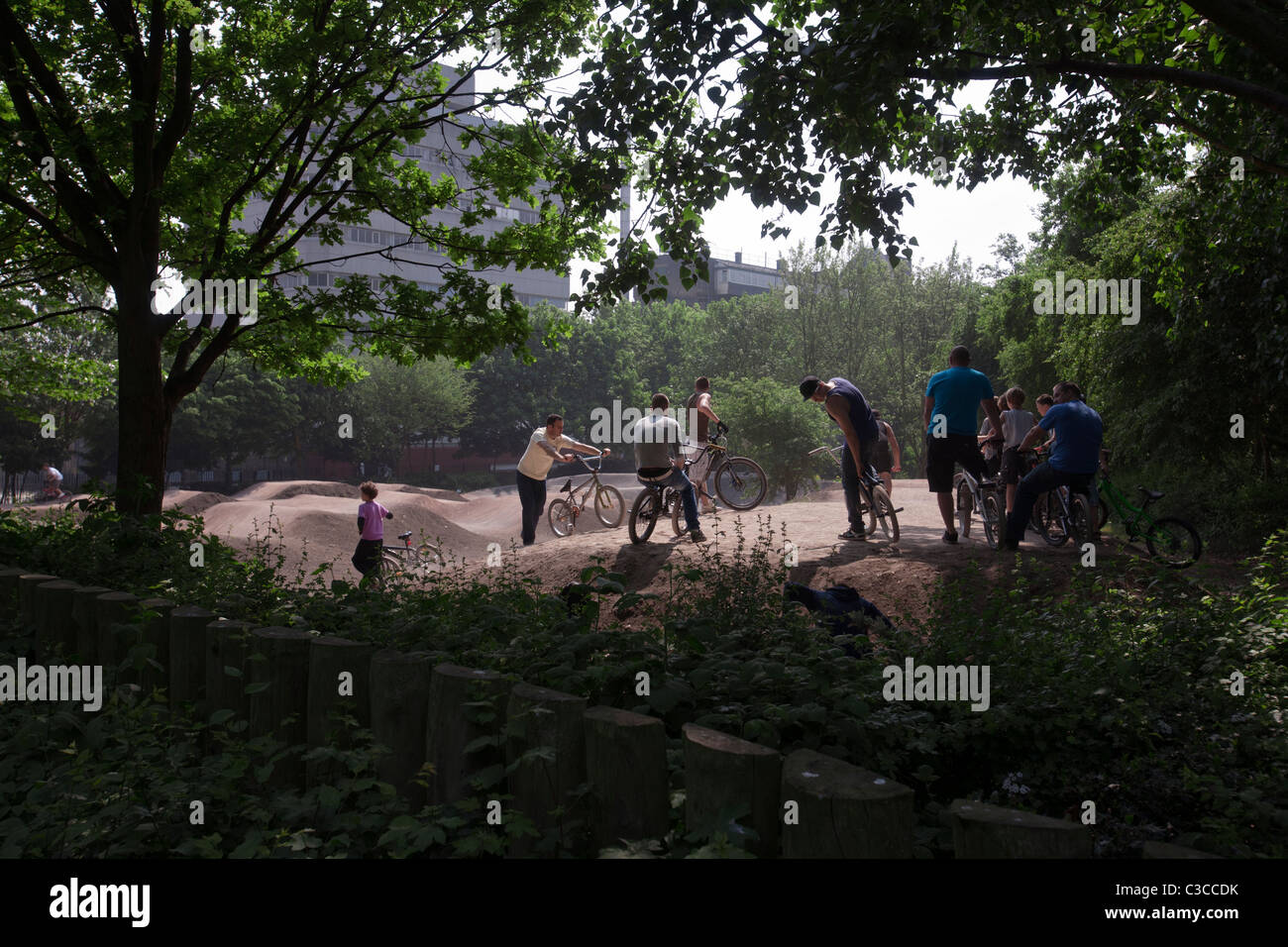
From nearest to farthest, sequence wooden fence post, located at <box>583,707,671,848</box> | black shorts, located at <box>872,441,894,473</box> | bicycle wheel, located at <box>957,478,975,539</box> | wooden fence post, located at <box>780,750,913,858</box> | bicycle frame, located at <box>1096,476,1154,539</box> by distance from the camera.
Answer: wooden fence post, located at <box>780,750,913,858</box>
wooden fence post, located at <box>583,707,671,848</box>
bicycle frame, located at <box>1096,476,1154,539</box>
bicycle wheel, located at <box>957,478,975,539</box>
black shorts, located at <box>872,441,894,473</box>

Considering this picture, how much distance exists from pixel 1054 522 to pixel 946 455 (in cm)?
159

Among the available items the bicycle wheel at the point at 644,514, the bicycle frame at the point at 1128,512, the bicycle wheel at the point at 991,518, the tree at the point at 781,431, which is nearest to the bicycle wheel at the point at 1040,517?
the bicycle wheel at the point at 991,518

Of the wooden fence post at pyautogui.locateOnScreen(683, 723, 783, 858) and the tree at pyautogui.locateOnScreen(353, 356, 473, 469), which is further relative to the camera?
the tree at pyautogui.locateOnScreen(353, 356, 473, 469)

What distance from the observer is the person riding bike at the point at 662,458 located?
1138cm

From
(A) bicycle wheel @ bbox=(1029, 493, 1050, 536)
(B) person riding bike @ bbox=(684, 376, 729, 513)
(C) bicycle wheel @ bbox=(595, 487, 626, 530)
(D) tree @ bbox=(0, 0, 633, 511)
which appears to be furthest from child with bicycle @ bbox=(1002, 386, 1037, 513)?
(C) bicycle wheel @ bbox=(595, 487, 626, 530)

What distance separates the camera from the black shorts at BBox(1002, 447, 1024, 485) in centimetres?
1012

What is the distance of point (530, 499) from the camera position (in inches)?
552

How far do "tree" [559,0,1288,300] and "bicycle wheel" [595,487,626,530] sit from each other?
734cm

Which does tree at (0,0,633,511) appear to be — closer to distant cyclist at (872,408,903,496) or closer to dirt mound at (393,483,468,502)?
distant cyclist at (872,408,903,496)

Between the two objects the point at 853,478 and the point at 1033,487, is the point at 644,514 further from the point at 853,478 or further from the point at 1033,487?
the point at 1033,487

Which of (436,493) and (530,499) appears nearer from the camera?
(530,499)

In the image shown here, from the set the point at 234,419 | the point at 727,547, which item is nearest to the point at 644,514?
the point at 727,547

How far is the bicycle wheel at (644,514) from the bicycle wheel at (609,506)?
136 inches

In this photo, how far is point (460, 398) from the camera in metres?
57.3
